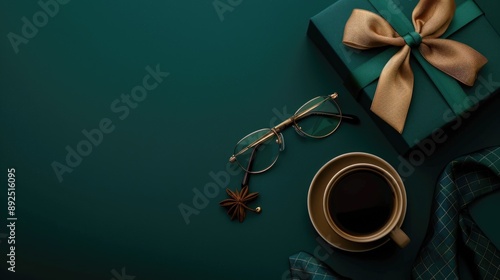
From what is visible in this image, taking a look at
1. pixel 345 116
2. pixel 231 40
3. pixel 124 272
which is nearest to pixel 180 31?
pixel 231 40

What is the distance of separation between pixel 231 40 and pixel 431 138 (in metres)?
0.36

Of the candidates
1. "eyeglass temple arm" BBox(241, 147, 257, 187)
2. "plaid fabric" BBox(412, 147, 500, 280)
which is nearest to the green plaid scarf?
"plaid fabric" BBox(412, 147, 500, 280)

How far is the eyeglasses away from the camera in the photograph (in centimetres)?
80

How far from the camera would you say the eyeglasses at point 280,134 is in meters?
0.80

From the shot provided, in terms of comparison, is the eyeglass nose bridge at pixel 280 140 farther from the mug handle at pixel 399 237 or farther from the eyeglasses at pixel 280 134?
the mug handle at pixel 399 237

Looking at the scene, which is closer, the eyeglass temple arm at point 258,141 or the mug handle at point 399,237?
the mug handle at point 399,237

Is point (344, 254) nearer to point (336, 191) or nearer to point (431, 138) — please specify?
point (336, 191)

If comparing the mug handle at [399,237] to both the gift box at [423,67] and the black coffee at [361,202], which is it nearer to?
the black coffee at [361,202]

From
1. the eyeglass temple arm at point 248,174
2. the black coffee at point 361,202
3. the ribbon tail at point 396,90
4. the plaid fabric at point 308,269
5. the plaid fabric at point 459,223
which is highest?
the eyeglass temple arm at point 248,174

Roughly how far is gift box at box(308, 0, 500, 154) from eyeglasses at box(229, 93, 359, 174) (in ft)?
0.23

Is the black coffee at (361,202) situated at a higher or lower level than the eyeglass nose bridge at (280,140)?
lower

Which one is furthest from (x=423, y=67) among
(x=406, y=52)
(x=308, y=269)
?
(x=308, y=269)

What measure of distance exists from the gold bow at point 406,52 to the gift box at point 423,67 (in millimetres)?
12

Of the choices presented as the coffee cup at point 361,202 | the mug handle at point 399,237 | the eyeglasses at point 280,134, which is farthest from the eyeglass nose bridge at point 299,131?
the mug handle at point 399,237
